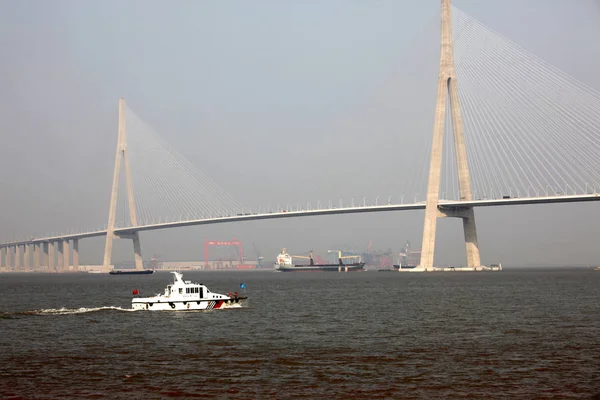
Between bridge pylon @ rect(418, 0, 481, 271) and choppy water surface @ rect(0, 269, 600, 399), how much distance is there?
49137 millimetres

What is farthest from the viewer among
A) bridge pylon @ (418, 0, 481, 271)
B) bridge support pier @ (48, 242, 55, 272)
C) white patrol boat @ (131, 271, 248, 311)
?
bridge support pier @ (48, 242, 55, 272)

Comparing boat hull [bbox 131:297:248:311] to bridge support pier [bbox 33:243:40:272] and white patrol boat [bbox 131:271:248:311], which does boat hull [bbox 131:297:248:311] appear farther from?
bridge support pier [bbox 33:243:40:272]

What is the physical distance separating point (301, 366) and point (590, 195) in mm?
76366

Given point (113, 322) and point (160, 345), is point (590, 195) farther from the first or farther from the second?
point (160, 345)

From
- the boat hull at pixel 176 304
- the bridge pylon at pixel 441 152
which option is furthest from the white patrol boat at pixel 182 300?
the bridge pylon at pixel 441 152

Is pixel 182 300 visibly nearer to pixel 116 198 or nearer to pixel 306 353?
pixel 306 353

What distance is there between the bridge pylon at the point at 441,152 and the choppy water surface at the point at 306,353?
49.1 metres

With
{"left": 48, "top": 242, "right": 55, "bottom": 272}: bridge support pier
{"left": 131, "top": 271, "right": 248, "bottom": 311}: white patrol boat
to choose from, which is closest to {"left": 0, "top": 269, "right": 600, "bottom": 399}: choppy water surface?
{"left": 131, "top": 271, "right": 248, "bottom": 311}: white patrol boat

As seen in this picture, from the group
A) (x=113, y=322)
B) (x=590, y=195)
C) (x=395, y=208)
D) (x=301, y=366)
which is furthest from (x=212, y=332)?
(x=395, y=208)

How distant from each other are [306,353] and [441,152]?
6989 centimetres

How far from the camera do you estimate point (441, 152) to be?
9581cm

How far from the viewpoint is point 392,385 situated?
883 inches

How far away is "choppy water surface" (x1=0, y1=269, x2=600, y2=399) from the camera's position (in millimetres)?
22109

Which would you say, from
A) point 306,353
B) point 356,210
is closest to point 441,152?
point 356,210
